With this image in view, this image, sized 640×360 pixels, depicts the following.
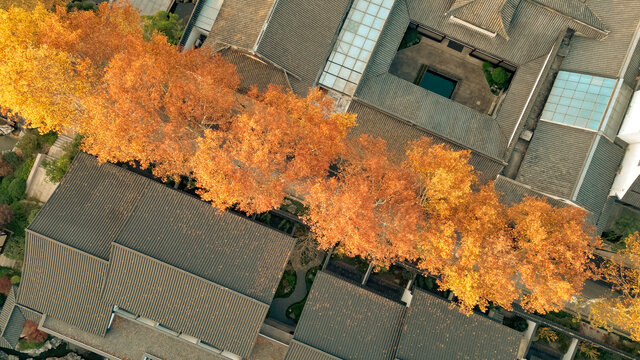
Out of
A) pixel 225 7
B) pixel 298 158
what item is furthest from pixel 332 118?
pixel 225 7

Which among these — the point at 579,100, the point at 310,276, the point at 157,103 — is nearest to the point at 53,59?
the point at 157,103

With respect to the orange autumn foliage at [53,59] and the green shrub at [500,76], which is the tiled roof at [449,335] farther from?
the orange autumn foliage at [53,59]

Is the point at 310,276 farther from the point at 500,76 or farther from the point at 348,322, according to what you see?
the point at 500,76

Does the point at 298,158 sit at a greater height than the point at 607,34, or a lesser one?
lesser

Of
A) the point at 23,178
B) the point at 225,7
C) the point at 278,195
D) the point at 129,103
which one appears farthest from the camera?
the point at 23,178

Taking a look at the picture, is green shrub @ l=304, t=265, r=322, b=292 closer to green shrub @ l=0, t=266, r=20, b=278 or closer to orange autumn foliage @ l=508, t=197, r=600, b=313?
orange autumn foliage @ l=508, t=197, r=600, b=313

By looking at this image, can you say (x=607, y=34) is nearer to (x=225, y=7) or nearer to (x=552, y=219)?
(x=552, y=219)
